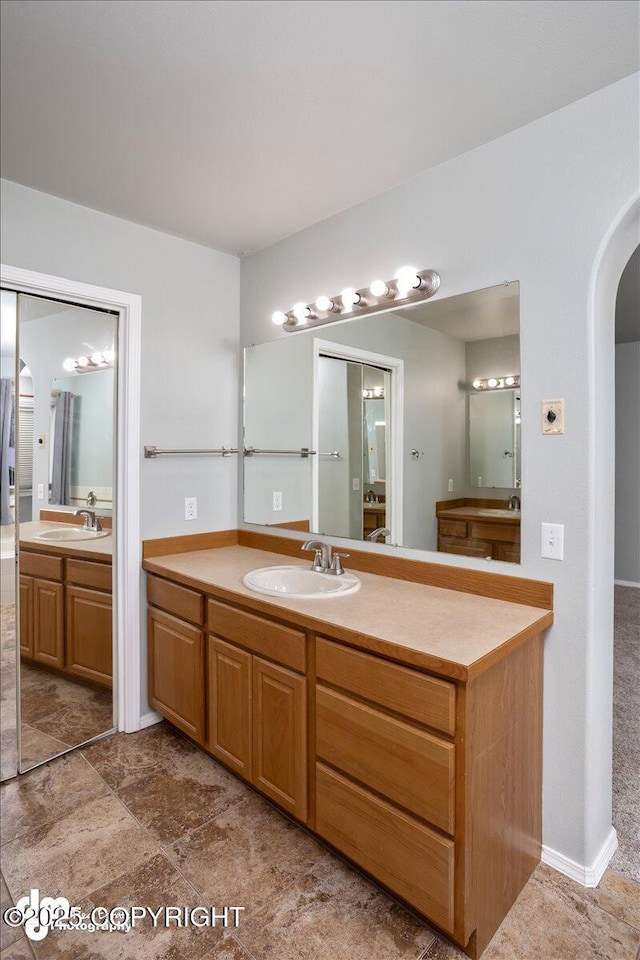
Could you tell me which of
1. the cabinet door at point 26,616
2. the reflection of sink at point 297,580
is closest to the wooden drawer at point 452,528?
the reflection of sink at point 297,580

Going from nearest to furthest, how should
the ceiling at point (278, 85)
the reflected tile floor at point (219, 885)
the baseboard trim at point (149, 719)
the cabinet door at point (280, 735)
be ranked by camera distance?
the ceiling at point (278, 85), the reflected tile floor at point (219, 885), the cabinet door at point (280, 735), the baseboard trim at point (149, 719)

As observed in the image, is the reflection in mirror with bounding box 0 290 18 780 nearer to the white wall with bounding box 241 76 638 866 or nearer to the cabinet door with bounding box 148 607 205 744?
the cabinet door with bounding box 148 607 205 744

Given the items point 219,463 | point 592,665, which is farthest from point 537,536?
point 219,463

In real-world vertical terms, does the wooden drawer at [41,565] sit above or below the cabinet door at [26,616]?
above

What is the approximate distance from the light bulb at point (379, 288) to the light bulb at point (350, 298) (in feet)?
0.33

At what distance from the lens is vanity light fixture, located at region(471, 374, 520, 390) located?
1.74m

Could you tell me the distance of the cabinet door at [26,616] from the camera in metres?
2.12

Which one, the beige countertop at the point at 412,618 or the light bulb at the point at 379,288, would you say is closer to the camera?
the beige countertop at the point at 412,618

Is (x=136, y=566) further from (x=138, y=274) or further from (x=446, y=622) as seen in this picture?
(x=446, y=622)

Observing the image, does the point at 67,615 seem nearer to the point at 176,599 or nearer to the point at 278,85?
the point at 176,599

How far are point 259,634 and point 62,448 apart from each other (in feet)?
3.96

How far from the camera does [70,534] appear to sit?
2.29 meters

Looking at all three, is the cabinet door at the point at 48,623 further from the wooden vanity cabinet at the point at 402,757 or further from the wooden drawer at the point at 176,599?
the wooden vanity cabinet at the point at 402,757

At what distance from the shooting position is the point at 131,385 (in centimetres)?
237
